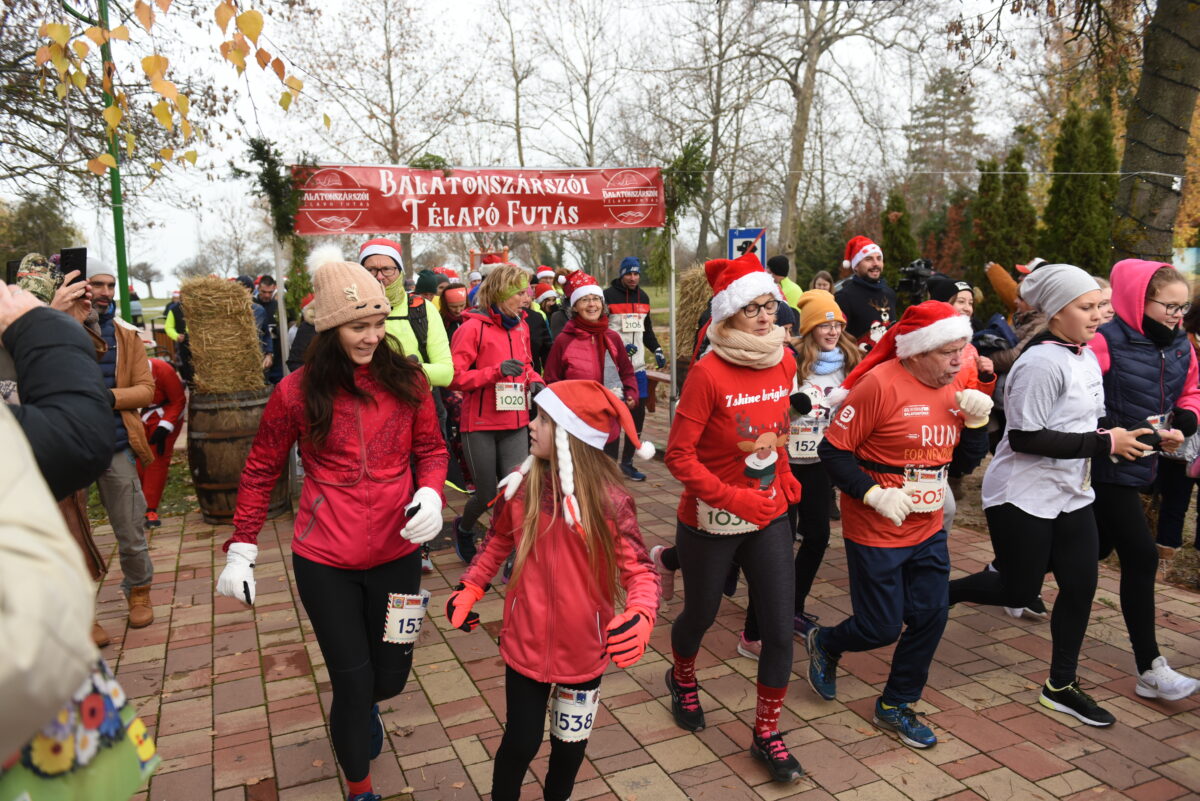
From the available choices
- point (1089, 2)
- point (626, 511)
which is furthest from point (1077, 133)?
point (626, 511)

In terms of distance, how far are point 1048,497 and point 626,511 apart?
2.10 m

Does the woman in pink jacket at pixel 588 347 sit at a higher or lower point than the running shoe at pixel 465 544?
higher

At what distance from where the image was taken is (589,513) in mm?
2748

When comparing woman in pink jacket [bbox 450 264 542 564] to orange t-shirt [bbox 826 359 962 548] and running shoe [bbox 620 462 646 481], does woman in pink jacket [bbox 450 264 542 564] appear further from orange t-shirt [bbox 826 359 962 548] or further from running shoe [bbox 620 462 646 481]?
running shoe [bbox 620 462 646 481]

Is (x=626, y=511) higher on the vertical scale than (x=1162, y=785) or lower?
higher

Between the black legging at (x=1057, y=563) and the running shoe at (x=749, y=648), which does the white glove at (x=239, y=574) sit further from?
the black legging at (x=1057, y=563)

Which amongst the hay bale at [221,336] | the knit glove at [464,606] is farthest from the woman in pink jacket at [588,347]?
the knit glove at [464,606]

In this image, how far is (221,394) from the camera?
7.19 m

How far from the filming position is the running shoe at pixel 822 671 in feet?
13.1

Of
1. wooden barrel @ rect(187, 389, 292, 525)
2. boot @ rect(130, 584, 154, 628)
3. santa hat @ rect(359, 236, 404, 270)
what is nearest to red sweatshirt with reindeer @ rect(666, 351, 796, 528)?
santa hat @ rect(359, 236, 404, 270)

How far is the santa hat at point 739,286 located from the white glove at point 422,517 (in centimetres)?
146

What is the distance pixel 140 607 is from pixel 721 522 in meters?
3.78

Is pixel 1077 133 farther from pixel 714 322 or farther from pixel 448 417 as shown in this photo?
pixel 714 322

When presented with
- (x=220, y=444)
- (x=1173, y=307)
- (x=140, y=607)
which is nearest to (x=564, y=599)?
(x=1173, y=307)
